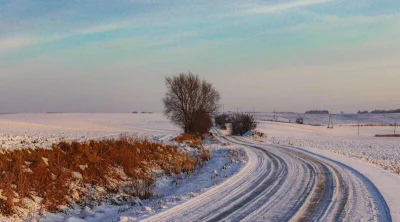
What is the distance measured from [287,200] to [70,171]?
21.1 feet

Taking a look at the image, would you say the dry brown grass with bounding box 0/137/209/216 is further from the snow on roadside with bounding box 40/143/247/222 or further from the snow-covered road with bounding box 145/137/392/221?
the snow-covered road with bounding box 145/137/392/221

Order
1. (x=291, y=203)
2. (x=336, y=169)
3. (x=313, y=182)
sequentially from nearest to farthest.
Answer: (x=291, y=203) → (x=313, y=182) → (x=336, y=169)

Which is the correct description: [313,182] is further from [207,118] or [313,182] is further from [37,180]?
[207,118]

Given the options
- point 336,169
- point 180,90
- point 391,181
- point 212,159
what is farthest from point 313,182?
point 180,90

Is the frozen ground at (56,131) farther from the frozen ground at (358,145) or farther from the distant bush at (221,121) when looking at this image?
the frozen ground at (358,145)

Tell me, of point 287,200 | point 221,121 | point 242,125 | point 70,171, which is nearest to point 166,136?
point 70,171

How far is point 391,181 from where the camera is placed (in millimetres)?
12461

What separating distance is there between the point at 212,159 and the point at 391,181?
9409 millimetres

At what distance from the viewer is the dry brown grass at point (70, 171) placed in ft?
27.4

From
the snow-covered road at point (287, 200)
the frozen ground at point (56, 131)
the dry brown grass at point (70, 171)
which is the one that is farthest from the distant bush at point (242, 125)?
the snow-covered road at point (287, 200)

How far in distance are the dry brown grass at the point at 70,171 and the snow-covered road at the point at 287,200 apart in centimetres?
256

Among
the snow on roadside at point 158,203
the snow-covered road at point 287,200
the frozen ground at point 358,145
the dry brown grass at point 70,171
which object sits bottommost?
the frozen ground at point 358,145

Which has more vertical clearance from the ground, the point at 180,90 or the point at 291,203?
the point at 180,90

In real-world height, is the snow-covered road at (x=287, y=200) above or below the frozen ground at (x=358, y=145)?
above
